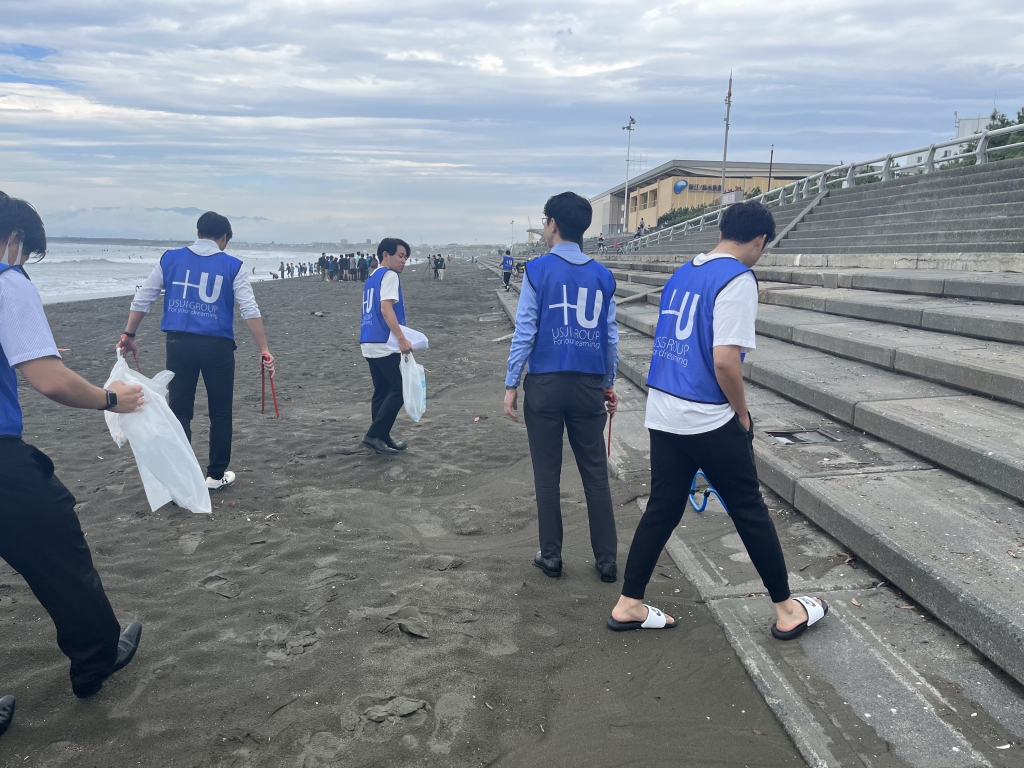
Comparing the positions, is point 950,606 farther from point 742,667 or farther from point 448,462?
point 448,462

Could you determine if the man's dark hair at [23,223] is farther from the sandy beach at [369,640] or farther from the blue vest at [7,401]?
the sandy beach at [369,640]

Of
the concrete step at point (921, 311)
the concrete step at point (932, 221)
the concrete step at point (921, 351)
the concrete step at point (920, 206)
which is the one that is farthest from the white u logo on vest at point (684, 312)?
the concrete step at point (920, 206)

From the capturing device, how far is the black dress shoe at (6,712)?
7.84ft

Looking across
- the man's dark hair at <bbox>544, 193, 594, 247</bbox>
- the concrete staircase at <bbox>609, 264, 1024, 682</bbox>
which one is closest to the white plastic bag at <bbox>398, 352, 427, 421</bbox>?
the man's dark hair at <bbox>544, 193, 594, 247</bbox>

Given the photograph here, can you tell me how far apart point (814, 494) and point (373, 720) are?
258cm

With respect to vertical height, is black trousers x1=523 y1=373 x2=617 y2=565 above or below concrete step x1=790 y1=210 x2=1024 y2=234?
below

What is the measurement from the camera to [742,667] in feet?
8.86

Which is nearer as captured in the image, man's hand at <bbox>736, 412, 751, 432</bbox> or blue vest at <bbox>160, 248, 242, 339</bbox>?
man's hand at <bbox>736, 412, 751, 432</bbox>

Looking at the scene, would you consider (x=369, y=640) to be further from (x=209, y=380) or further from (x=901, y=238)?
(x=901, y=238)

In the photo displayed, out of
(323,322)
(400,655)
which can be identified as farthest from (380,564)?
(323,322)

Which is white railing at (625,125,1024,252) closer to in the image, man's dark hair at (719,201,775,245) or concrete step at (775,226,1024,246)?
concrete step at (775,226,1024,246)

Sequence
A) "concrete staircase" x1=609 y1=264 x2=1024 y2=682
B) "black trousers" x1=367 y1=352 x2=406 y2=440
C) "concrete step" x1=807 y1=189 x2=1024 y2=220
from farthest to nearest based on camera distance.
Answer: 1. "concrete step" x1=807 y1=189 x2=1024 y2=220
2. "black trousers" x1=367 y1=352 x2=406 y2=440
3. "concrete staircase" x1=609 y1=264 x2=1024 y2=682

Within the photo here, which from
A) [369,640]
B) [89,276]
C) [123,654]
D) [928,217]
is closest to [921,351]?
[369,640]

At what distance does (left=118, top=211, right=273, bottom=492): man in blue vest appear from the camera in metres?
4.53
